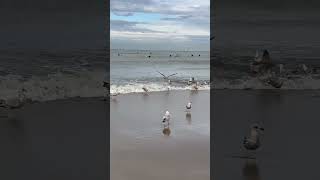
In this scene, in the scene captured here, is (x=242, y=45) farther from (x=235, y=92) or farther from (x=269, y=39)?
(x=235, y=92)

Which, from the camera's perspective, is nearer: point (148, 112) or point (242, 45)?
point (148, 112)

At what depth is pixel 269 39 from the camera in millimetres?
10695

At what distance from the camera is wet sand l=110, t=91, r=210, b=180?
395 cm

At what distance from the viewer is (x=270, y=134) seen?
499 centimetres
